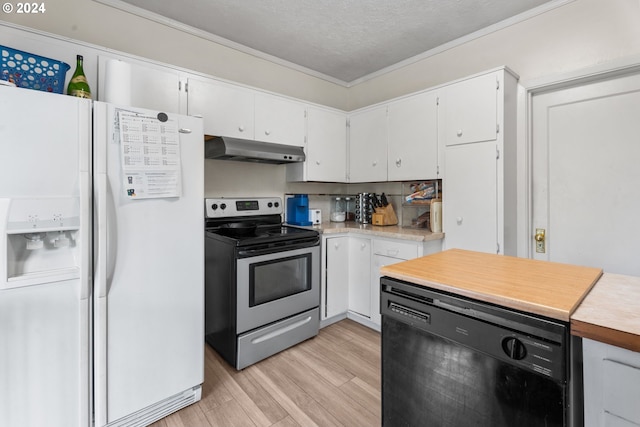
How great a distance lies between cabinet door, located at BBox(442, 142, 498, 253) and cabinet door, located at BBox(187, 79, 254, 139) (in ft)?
5.59

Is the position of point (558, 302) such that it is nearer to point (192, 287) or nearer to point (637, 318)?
point (637, 318)

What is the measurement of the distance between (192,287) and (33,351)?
27.2 inches

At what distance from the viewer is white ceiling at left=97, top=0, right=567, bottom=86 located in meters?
2.19

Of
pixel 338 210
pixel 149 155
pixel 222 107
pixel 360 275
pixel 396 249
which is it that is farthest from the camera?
pixel 338 210

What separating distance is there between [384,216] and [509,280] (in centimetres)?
190

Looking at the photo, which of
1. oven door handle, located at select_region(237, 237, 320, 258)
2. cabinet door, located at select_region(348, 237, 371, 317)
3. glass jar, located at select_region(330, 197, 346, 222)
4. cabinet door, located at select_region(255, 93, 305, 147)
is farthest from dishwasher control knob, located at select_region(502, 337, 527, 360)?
glass jar, located at select_region(330, 197, 346, 222)

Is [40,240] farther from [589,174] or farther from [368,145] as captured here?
[589,174]

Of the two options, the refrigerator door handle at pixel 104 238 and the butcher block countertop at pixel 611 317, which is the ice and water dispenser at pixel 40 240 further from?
the butcher block countertop at pixel 611 317

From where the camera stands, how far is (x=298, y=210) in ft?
9.97

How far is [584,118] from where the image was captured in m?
2.08

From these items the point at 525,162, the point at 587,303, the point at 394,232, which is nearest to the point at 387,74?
the point at 525,162

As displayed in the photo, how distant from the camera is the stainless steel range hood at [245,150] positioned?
2.26 meters

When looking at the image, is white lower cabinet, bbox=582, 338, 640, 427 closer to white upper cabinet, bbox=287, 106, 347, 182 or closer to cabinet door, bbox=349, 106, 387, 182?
cabinet door, bbox=349, 106, 387, 182

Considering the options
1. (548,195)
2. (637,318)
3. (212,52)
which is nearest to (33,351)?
(637,318)
